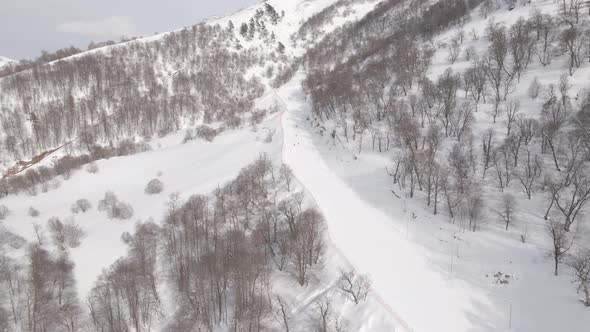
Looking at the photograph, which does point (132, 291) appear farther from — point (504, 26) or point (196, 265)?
point (504, 26)

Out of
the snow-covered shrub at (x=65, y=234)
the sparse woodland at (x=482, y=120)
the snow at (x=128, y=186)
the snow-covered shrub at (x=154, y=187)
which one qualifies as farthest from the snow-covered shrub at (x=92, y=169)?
the sparse woodland at (x=482, y=120)

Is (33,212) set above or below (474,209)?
below

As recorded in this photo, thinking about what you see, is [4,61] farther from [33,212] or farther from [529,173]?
[529,173]

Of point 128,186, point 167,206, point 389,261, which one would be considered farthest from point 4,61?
point 389,261

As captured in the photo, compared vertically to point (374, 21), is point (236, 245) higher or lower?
lower

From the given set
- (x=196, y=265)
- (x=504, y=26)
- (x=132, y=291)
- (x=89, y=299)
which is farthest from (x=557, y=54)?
(x=89, y=299)

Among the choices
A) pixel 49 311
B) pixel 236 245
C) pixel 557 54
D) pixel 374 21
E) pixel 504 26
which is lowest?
pixel 49 311

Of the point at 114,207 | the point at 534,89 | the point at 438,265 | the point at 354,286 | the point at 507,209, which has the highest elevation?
the point at 534,89

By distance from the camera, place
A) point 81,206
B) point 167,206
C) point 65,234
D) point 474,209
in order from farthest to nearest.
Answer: point 81,206, point 167,206, point 65,234, point 474,209
